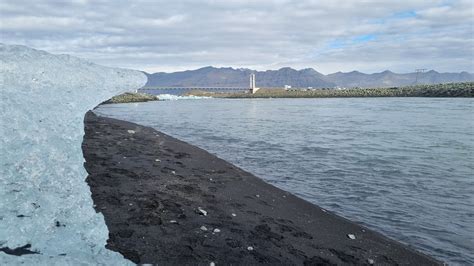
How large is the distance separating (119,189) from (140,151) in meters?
6.72

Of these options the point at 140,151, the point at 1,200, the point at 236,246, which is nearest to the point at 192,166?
the point at 140,151

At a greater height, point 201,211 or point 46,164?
point 46,164

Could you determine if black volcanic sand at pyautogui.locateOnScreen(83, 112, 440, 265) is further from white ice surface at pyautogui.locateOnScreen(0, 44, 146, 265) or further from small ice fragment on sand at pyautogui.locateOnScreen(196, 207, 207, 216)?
white ice surface at pyautogui.locateOnScreen(0, 44, 146, 265)

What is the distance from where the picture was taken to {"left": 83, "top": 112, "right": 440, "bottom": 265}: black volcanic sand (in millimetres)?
7711

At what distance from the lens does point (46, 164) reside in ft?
28.2

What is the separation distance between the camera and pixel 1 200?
23.6 feet

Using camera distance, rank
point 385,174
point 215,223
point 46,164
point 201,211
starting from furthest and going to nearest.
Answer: point 385,174 < point 201,211 < point 215,223 < point 46,164

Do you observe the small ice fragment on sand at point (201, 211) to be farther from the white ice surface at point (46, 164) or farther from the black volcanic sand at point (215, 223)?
the white ice surface at point (46, 164)

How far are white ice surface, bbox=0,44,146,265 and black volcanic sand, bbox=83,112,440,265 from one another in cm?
70

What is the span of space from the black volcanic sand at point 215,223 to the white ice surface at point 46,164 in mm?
703

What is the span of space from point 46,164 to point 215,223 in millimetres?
3828

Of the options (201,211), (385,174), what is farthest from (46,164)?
(385,174)

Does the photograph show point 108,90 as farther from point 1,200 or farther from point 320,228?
point 320,228

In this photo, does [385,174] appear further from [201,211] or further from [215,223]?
[215,223]
